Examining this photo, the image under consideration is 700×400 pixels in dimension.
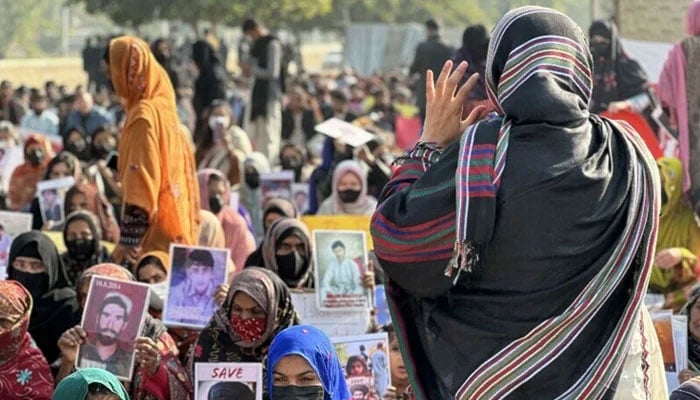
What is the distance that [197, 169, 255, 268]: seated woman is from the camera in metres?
8.61

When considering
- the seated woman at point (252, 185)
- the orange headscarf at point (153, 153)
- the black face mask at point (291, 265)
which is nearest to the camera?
the black face mask at point (291, 265)

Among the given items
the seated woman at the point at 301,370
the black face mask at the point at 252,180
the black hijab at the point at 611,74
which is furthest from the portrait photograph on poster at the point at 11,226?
the black hijab at the point at 611,74

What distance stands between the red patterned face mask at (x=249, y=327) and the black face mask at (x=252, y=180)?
5.51 m

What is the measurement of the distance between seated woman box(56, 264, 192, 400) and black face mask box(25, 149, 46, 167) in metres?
5.45

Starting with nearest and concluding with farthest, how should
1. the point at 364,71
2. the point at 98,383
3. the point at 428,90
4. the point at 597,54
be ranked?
the point at 428,90 → the point at 98,383 → the point at 597,54 → the point at 364,71

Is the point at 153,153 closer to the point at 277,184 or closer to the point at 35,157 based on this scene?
the point at 277,184

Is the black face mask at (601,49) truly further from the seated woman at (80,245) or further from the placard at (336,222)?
the seated woman at (80,245)

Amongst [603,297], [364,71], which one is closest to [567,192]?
[603,297]

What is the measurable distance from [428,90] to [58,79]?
44347 mm

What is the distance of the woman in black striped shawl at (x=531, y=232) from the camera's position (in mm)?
3098

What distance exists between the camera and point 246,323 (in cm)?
554

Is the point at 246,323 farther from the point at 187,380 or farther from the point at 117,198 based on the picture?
the point at 117,198

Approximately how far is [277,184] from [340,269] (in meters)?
3.64

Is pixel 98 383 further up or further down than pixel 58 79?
further up
